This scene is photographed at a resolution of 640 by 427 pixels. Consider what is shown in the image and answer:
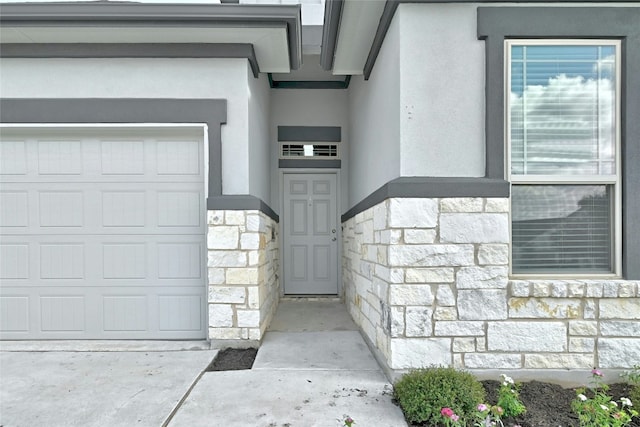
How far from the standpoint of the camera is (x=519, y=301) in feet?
9.04

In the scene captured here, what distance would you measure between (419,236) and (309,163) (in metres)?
3.35

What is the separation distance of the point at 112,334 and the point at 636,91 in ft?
16.7

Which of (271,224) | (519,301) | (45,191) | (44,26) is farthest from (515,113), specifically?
(45,191)

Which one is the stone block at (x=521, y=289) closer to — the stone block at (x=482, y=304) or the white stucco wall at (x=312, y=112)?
the stone block at (x=482, y=304)

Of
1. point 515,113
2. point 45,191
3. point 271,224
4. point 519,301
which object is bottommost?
point 519,301

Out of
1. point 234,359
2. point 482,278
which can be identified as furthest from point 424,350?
point 234,359

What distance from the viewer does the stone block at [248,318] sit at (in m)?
3.63

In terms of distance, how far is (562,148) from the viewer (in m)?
2.86

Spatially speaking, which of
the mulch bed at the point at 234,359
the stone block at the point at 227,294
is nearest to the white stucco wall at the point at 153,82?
the stone block at the point at 227,294

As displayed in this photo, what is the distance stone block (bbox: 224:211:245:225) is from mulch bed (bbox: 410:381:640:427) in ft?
7.37

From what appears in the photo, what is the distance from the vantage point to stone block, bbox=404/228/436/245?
2.79 metres

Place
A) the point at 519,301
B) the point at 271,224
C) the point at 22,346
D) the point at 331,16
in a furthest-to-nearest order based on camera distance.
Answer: the point at 271,224
the point at 22,346
the point at 331,16
the point at 519,301

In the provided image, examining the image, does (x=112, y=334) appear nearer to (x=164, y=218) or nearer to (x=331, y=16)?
(x=164, y=218)

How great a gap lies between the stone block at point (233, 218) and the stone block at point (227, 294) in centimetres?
62
